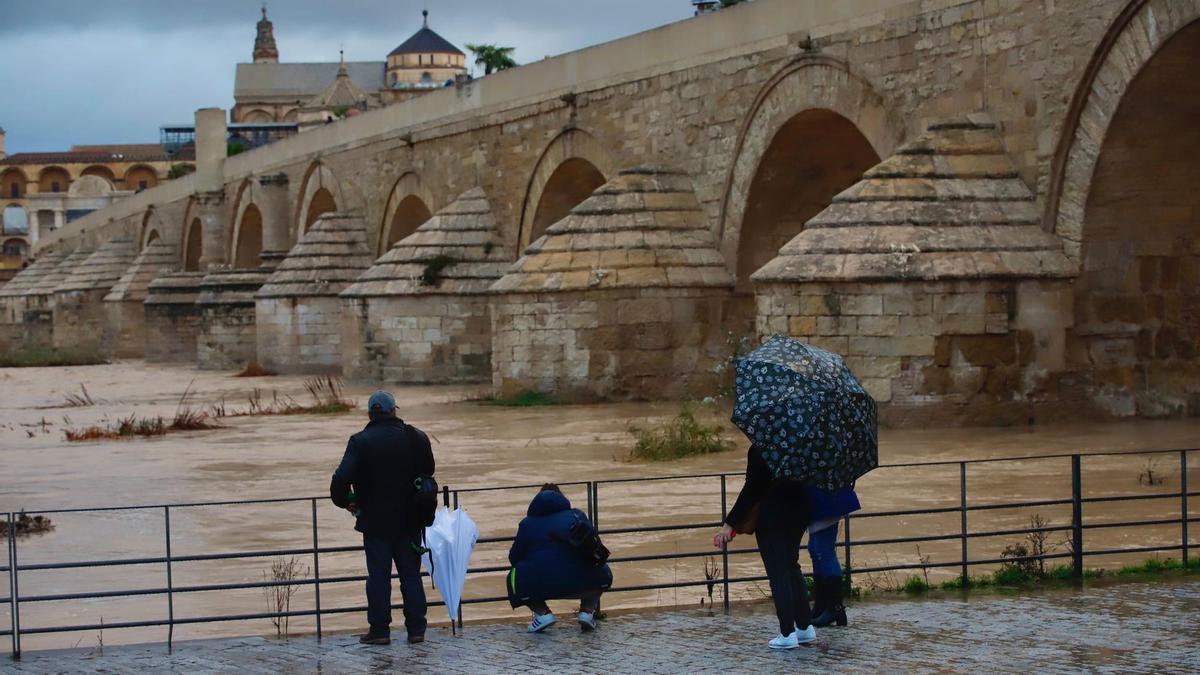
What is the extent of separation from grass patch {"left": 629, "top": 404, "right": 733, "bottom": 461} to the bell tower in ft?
329

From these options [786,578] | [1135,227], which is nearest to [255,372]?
[1135,227]

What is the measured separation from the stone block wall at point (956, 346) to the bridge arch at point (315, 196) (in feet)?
68.7

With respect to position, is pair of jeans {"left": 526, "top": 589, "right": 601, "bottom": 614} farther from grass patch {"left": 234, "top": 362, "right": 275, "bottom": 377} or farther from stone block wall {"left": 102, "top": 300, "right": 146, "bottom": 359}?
stone block wall {"left": 102, "top": 300, "right": 146, "bottom": 359}

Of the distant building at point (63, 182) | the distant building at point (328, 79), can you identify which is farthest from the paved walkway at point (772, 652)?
the distant building at point (63, 182)

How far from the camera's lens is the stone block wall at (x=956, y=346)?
1426cm

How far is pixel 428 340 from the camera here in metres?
24.1

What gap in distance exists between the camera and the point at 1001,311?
14.3 meters

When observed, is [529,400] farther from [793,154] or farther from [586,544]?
[586,544]

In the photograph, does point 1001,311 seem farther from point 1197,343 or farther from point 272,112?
point 272,112

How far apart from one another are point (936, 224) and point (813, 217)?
11.2 feet

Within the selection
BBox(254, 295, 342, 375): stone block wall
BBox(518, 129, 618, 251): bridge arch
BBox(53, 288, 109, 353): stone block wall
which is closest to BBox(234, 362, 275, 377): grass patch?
BBox(254, 295, 342, 375): stone block wall

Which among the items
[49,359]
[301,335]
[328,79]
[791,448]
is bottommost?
[791,448]

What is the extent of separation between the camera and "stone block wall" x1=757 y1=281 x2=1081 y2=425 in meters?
14.3

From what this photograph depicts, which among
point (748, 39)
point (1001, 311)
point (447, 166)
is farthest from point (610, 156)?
point (1001, 311)
